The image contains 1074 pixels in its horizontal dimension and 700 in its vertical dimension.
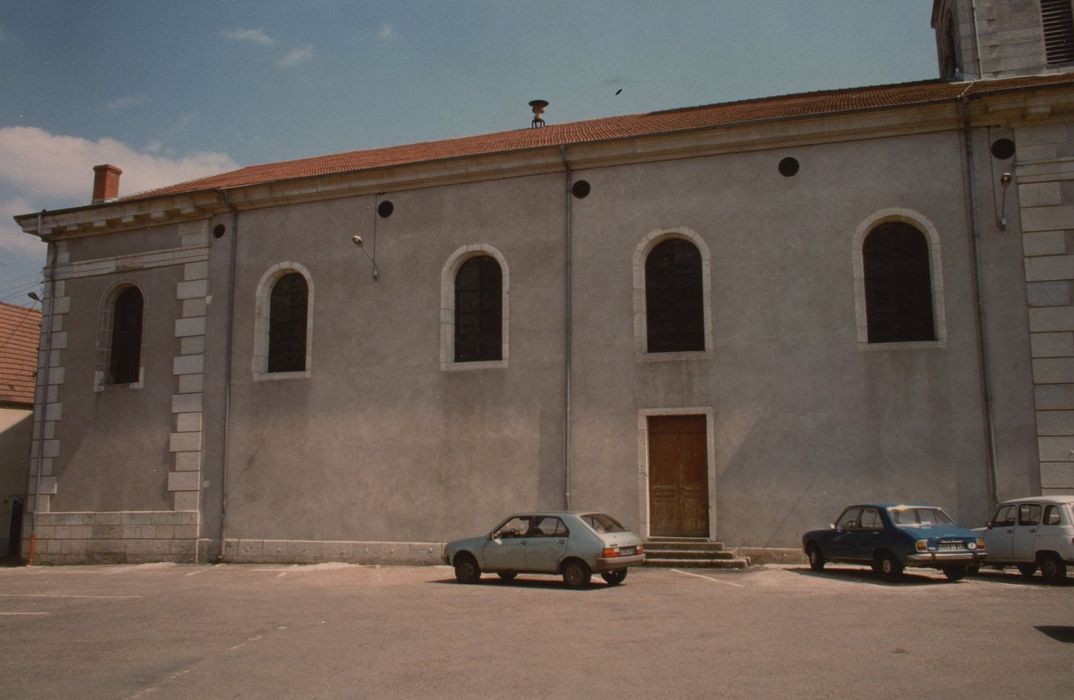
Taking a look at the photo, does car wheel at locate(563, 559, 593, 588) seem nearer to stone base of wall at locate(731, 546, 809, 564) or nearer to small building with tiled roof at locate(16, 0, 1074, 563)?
small building with tiled roof at locate(16, 0, 1074, 563)

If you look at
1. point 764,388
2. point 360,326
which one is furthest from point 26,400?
point 764,388

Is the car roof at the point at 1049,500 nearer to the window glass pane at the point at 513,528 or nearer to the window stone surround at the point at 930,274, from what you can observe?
the window stone surround at the point at 930,274

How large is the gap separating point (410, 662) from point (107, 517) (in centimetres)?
1502

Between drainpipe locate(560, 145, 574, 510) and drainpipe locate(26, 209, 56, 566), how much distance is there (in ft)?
42.6

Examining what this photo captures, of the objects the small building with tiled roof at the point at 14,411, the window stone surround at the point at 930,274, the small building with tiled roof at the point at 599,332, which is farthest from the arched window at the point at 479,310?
the small building with tiled roof at the point at 14,411

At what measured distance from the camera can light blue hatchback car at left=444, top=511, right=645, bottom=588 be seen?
43.2 ft

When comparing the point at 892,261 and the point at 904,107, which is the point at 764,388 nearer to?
the point at 892,261

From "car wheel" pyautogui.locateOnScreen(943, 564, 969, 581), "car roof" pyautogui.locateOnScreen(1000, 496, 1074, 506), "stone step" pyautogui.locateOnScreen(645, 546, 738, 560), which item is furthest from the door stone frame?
"car roof" pyautogui.locateOnScreen(1000, 496, 1074, 506)

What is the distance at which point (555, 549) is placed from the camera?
1348 centimetres

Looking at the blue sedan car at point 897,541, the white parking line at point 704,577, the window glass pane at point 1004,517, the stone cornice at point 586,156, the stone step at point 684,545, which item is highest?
the stone cornice at point 586,156

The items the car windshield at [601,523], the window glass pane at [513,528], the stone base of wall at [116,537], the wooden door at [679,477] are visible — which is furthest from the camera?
the stone base of wall at [116,537]

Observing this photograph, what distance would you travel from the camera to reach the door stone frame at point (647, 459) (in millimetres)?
16094

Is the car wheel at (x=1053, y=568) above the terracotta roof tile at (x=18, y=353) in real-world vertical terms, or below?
below

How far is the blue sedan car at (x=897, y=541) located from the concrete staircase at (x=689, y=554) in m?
1.43
